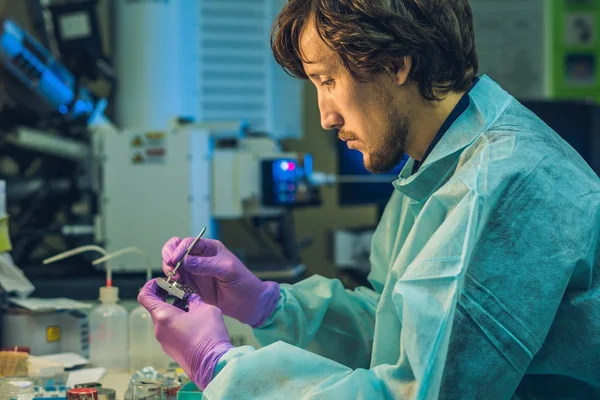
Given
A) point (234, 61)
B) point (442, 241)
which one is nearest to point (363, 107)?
point (442, 241)

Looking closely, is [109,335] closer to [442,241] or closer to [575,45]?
[442,241]

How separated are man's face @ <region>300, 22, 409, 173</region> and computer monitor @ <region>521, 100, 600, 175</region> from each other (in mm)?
2287

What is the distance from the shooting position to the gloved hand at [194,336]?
42.8 inches

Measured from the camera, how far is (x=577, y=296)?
3.49 feet

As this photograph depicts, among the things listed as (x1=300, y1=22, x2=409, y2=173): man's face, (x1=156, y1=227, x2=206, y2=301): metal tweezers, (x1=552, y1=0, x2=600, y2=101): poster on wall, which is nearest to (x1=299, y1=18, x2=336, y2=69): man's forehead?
(x1=300, y1=22, x2=409, y2=173): man's face

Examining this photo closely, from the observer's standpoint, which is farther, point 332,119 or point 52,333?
point 52,333

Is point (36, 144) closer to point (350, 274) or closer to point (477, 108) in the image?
point (477, 108)

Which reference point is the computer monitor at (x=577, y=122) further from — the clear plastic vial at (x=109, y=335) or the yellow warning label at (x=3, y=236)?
the yellow warning label at (x=3, y=236)

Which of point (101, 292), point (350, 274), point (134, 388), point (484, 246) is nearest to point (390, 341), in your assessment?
point (484, 246)

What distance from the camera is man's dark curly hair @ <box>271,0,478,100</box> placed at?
115 centimetres

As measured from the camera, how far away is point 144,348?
5.34 feet

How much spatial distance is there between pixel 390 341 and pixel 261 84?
2946 millimetres

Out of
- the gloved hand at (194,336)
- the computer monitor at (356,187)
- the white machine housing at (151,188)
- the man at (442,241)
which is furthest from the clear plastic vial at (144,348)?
the computer monitor at (356,187)

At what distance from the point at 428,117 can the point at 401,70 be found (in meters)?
0.09
